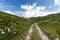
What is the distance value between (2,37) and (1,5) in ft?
70.1

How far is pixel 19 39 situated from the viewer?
4962 cm

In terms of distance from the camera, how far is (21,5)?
2884 inches

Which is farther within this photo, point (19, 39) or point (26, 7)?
point (26, 7)

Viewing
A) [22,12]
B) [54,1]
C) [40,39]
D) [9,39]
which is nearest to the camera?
[40,39]

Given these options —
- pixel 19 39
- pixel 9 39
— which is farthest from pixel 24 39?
pixel 9 39

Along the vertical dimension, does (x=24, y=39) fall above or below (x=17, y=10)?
below

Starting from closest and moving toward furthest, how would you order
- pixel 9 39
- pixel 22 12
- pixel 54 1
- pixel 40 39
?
pixel 40 39 → pixel 9 39 → pixel 54 1 → pixel 22 12

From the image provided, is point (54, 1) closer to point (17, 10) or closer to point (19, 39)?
point (17, 10)

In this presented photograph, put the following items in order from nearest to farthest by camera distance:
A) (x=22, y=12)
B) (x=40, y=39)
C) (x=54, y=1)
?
(x=40, y=39), (x=54, y=1), (x=22, y=12)

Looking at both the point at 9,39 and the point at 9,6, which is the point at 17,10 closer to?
the point at 9,6

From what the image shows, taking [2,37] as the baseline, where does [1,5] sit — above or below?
above

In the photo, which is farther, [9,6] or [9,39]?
[9,6]

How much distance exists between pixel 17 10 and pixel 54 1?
1414cm

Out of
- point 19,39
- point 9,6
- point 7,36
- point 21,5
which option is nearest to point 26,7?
point 21,5
